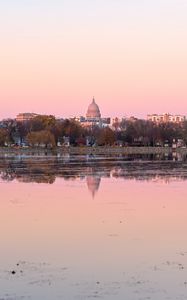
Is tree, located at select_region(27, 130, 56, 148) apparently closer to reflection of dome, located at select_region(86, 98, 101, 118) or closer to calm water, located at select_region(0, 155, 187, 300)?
calm water, located at select_region(0, 155, 187, 300)

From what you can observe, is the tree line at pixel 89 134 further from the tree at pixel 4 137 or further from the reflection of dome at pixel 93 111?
the reflection of dome at pixel 93 111

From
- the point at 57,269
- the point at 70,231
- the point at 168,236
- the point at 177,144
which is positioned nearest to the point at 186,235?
the point at 168,236

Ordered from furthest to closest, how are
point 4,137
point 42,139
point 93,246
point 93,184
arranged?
point 4,137 < point 42,139 < point 93,184 < point 93,246

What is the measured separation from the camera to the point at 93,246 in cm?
1145

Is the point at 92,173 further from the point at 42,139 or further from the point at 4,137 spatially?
the point at 4,137

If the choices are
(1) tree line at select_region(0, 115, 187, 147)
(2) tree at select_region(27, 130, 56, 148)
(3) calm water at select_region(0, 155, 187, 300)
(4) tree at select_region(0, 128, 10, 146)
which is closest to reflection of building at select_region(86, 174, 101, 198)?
(3) calm water at select_region(0, 155, 187, 300)

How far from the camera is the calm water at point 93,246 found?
27.6ft

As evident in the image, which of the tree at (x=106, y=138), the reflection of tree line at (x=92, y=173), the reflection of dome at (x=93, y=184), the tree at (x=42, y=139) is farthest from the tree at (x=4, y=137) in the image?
the reflection of dome at (x=93, y=184)

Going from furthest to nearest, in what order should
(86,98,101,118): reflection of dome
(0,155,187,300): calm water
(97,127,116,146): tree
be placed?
(86,98,101,118): reflection of dome, (97,127,116,146): tree, (0,155,187,300): calm water

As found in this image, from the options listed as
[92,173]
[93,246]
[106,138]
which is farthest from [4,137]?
[93,246]

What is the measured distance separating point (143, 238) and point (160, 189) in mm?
11341

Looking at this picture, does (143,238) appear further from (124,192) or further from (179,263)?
(124,192)

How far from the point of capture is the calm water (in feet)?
27.6

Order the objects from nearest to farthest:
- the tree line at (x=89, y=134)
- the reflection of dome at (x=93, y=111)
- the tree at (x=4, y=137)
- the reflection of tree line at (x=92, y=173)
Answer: the reflection of tree line at (x=92, y=173)
the tree at (x=4, y=137)
the tree line at (x=89, y=134)
the reflection of dome at (x=93, y=111)
